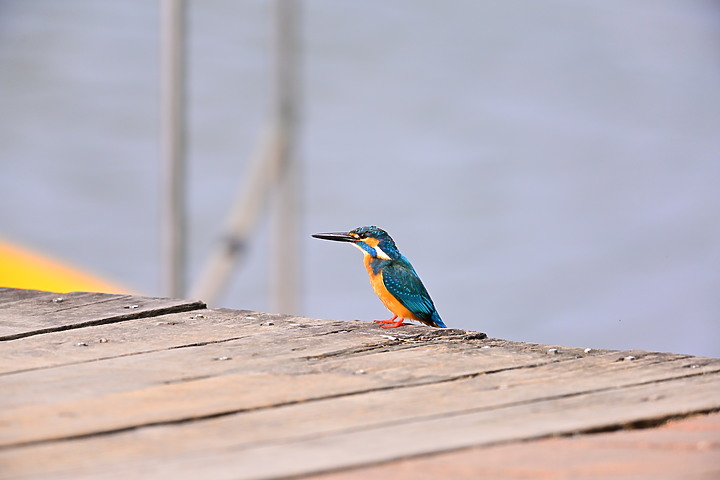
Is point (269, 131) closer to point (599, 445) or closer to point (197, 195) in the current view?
point (197, 195)

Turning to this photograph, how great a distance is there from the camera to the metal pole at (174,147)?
5746mm

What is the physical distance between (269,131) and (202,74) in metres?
1.44

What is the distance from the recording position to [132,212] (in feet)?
24.8

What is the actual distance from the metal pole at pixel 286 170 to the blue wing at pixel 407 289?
3.58 m

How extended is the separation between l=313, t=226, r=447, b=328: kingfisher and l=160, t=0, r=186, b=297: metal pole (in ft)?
9.62

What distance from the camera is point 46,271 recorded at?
288 inches

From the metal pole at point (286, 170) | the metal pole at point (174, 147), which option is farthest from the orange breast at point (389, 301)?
the metal pole at point (286, 170)

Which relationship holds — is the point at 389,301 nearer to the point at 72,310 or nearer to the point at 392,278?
the point at 392,278

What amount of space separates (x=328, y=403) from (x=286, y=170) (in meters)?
4.95

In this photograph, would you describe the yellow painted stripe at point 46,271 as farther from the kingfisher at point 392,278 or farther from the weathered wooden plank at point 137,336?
the weathered wooden plank at point 137,336

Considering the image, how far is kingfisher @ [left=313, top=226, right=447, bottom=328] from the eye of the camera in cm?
266

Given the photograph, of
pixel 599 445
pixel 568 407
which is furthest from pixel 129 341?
pixel 599 445

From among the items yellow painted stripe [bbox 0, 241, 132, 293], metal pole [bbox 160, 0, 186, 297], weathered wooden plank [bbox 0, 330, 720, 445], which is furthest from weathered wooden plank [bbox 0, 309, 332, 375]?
yellow painted stripe [bbox 0, 241, 132, 293]

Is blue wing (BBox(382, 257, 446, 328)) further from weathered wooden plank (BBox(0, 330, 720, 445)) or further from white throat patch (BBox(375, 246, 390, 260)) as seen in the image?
weathered wooden plank (BBox(0, 330, 720, 445))
